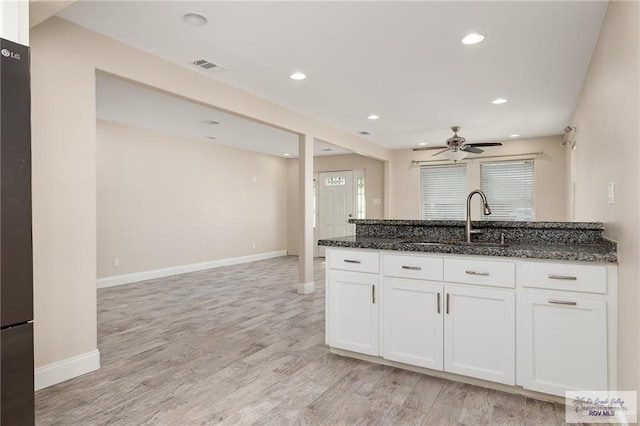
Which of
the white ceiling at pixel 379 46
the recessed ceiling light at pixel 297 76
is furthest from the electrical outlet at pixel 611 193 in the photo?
the recessed ceiling light at pixel 297 76

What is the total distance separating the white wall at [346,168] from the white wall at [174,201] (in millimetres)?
701

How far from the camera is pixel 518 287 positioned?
2260 millimetres

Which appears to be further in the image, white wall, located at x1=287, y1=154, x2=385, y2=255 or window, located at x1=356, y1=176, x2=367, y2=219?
window, located at x1=356, y1=176, x2=367, y2=219

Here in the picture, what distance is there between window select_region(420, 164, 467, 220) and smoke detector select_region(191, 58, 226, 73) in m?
5.76

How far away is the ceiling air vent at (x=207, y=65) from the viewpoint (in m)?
3.46

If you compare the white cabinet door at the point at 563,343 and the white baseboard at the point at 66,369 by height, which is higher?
the white cabinet door at the point at 563,343

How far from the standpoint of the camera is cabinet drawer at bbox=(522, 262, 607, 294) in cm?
205

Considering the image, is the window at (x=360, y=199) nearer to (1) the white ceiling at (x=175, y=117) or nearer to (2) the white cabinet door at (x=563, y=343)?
(1) the white ceiling at (x=175, y=117)

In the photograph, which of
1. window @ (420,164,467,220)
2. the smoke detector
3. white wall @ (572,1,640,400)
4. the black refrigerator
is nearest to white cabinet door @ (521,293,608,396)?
white wall @ (572,1,640,400)

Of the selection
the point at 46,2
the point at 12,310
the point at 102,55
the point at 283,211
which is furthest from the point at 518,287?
the point at 283,211

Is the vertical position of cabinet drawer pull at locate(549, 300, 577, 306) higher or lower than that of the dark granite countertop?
lower

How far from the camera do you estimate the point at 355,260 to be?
9.31 ft

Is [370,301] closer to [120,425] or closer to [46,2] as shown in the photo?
[120,425]

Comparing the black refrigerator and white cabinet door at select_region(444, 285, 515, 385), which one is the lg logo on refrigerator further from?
white cabinet door at select_region(444, 285, 515, 385)
